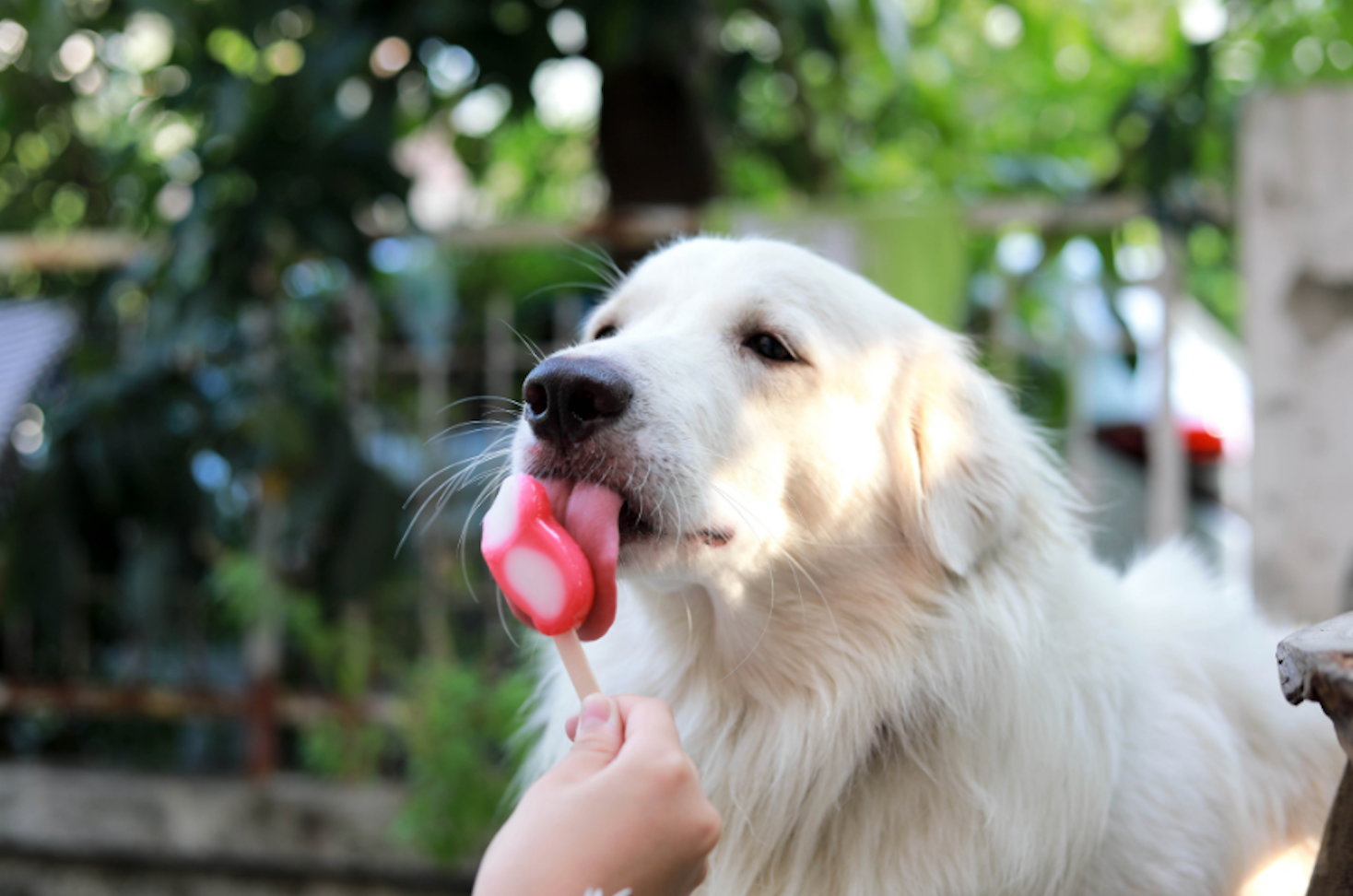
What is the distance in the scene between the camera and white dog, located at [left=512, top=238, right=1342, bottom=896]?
162cm

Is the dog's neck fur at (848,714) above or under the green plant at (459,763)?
above

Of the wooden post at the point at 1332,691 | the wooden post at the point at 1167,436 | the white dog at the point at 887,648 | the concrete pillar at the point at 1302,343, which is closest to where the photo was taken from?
the wooden post at the point at 1332,691

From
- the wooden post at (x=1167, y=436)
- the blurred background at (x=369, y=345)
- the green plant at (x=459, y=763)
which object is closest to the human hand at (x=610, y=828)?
the blurred background at (x=369, y=345)

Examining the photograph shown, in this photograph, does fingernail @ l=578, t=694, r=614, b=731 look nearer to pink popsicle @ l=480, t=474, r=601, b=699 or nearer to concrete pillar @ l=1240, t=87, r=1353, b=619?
pink popsicle @ l=480, t=474, r=601, b=699

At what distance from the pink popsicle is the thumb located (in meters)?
0.08

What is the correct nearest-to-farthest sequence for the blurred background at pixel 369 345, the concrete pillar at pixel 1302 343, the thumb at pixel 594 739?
the thumb at pixel 594 739
the concrete pillar at pixel 1302 343
the blurred background at pixel 369 345

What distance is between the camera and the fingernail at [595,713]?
1162 mm

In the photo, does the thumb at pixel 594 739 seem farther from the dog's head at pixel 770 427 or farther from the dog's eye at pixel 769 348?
the dog's eye at pixel 769 348

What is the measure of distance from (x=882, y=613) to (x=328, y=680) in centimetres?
293

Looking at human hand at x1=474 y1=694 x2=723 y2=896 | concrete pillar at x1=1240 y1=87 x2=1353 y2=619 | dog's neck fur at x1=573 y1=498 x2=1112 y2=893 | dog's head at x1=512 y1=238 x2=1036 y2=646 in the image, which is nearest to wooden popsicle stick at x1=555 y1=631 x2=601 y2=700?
human hand at x1=474 y1=694 x2=723 y2=896

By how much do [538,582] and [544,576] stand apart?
0.01m

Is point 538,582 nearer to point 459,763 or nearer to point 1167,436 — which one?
point 459,763

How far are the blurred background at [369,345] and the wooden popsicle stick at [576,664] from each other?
5.86 ft

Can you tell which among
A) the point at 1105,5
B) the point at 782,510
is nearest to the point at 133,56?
the point at 782,510
